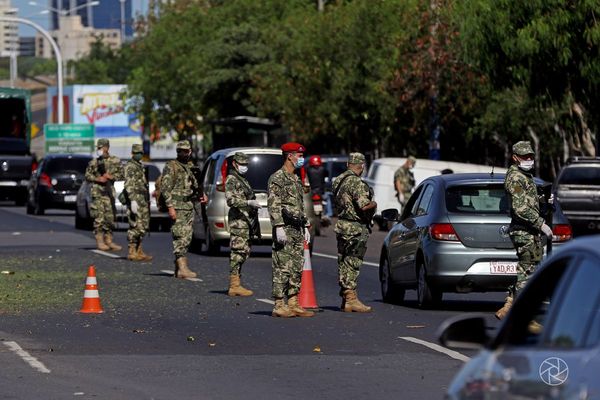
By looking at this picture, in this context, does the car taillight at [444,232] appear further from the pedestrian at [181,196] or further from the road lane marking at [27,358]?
the pedestrian at [181,196]

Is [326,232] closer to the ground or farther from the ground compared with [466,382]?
closer to the ground

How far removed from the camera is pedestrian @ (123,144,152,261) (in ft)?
88.2

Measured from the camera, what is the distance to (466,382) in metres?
6.21

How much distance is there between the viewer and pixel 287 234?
17562 millimetres

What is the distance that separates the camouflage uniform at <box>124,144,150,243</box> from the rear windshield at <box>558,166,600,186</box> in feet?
37.3

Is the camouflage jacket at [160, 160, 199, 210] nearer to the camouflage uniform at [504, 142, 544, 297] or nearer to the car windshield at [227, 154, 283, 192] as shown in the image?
the car windshield at [227, 154, 283, 192]

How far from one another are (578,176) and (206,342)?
70.8 ft

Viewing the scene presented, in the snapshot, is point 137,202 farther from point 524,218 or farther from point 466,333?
point 466,333

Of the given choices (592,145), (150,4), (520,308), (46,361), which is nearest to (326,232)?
(592,145)

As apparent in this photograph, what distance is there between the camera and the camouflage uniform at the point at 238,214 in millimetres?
20109

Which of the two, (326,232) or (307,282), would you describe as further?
(326,232)

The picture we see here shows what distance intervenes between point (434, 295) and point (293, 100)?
42.7 meters

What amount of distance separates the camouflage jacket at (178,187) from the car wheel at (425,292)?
17.5 feet

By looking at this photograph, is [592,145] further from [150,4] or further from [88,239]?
[150,4]
